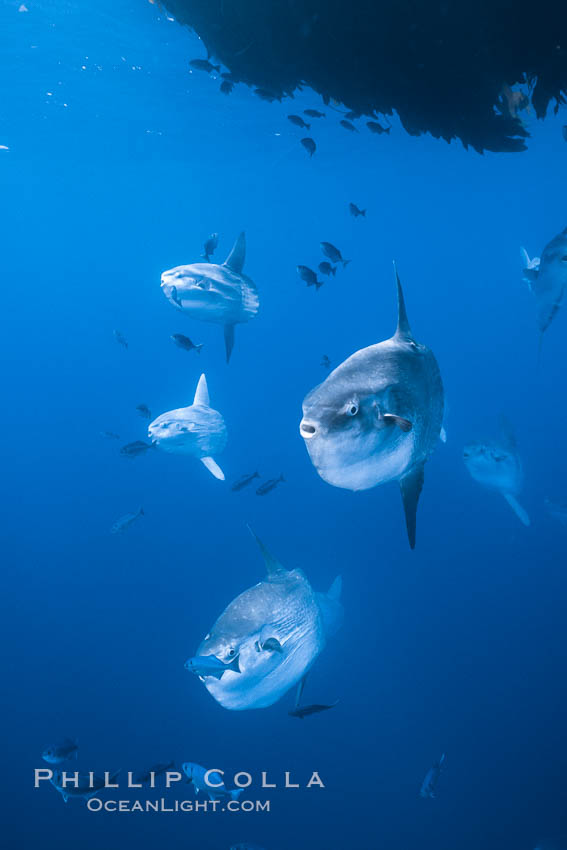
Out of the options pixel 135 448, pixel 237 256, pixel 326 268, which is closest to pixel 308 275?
pixel 326 268

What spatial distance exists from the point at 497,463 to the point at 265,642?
227 inches

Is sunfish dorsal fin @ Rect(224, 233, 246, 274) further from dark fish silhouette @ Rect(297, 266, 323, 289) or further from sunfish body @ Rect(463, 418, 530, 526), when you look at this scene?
sunfish body @ Rect(463, 418, 530, 526)

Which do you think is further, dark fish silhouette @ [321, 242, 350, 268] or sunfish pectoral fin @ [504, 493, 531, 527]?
sunfish pectoral fin @ [504, 493, 531, 527]

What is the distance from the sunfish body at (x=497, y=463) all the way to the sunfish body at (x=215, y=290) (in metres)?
4.49

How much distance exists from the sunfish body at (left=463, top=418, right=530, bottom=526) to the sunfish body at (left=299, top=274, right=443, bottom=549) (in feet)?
20.8

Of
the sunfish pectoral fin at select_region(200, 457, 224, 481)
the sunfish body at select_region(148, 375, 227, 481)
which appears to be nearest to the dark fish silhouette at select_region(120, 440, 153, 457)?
the sunfish body at select_region(148, 375, 227, 481)

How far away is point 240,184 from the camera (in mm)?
34219

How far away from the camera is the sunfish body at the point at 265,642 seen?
3727mm

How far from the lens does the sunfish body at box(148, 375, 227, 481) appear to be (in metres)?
7.38

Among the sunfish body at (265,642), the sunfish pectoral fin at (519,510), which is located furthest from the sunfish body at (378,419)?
the sunfish pectoral fin at (519,510)

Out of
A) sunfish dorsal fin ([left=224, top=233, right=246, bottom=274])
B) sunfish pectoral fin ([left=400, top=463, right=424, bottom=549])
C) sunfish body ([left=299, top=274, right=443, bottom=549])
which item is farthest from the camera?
sunfish dorsal fin ([left=224, top=233, right=246, bottom=274])

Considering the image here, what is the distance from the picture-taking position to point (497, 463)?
8.02m

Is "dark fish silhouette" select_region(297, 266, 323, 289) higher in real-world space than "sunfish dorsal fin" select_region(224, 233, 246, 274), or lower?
higher

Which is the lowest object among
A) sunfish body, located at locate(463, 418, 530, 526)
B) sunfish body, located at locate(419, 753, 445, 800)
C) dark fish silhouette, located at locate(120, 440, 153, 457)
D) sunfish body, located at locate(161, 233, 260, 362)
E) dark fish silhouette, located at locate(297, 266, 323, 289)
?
sunfish body, located at locate(419, 753, 445, 800)
